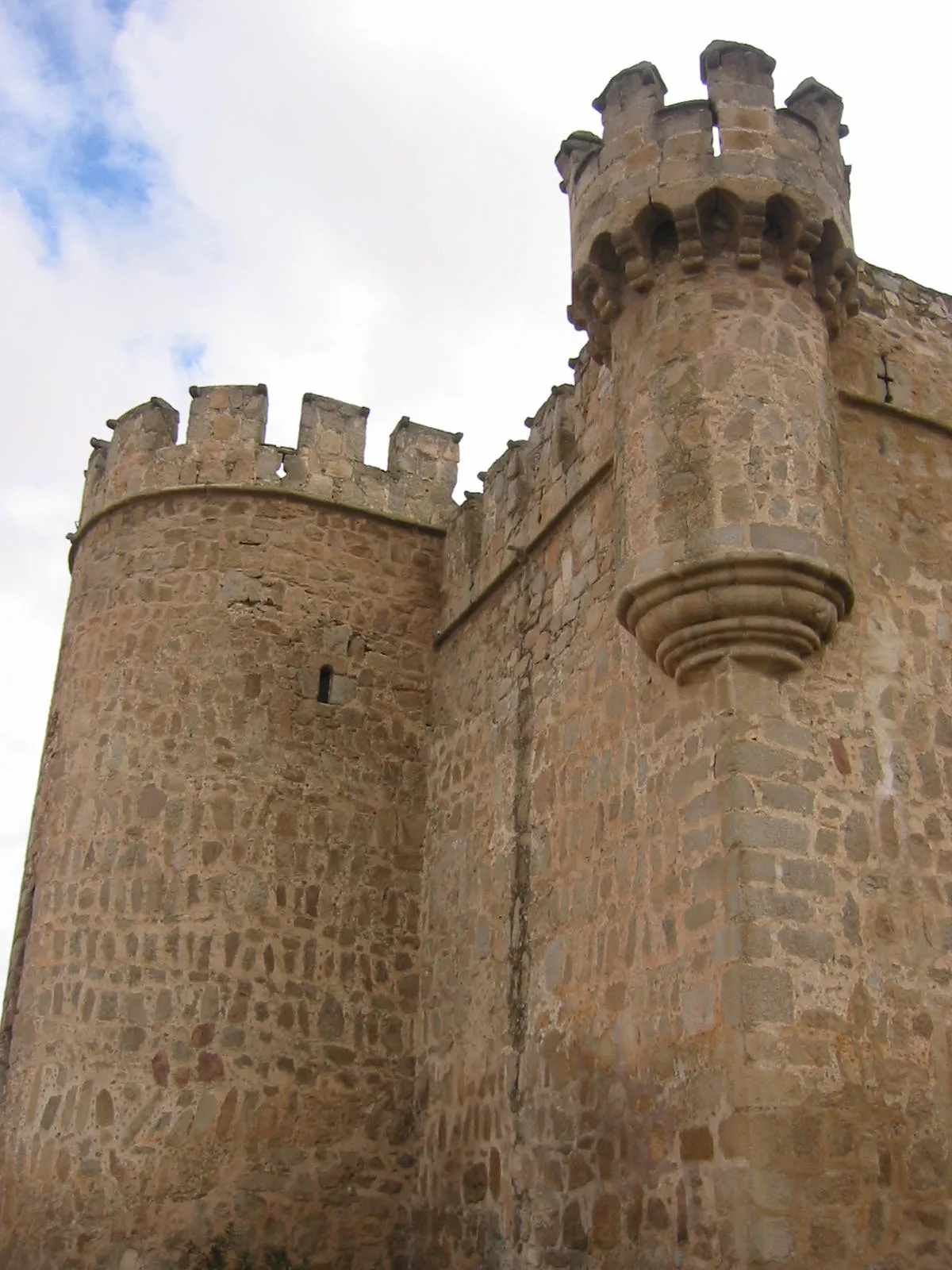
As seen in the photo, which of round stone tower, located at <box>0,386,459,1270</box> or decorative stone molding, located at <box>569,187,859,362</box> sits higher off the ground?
decorative stone molding, located at <box>569,187,859,362</box>

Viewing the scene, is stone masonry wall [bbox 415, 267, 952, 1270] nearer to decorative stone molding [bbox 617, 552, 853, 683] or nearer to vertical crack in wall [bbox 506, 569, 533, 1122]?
vertical crack in wall [bbox 506, 569, 533, 1122]

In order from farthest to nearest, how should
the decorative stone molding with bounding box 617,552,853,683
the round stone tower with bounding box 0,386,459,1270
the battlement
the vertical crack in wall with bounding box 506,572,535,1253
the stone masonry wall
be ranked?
the battlement, the round stone tower with bounding box 0,386,459,1270, the vertical crack in wall with bounding box 506,572,535,1253, the decorative stone molding with bounding box 617,552,853,683, the stone masonry wall

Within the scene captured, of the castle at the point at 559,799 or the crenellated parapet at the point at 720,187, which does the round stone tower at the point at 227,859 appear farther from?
the crenellated parapet at the point at 720,187

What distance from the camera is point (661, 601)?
6555 mm

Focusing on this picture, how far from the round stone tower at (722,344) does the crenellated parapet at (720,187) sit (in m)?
0.01

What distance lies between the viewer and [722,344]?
687 cm

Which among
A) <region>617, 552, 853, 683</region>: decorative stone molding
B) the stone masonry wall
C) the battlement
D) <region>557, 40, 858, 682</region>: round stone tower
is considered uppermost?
the battlement

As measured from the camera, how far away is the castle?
595cm

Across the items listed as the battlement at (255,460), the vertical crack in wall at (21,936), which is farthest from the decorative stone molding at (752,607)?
the vertical crack in wall at (21,936)

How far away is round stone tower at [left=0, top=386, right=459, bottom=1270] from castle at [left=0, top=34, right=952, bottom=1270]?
29 mm

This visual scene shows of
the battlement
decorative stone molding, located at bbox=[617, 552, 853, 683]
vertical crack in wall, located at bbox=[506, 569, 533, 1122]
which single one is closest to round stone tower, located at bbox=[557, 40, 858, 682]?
decorative stone molding, located at bbox=[617, 552, 853, 683]

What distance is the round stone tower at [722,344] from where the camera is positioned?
21.0ft

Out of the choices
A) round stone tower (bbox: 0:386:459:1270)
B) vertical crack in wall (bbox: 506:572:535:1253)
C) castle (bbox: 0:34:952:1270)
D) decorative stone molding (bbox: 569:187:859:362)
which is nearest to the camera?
castle (bbox: 0:34:952:1270)

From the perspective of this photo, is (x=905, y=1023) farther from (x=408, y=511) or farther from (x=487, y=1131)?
(x=408, y=511)
